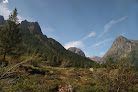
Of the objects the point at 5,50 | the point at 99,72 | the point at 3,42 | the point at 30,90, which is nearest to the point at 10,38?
the point at 3,42

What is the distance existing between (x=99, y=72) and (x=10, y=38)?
23.8m

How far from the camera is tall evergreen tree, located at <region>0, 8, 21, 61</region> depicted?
73.4 ft

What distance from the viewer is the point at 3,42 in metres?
22.4

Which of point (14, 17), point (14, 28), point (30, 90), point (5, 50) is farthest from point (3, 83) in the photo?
point (14, 17)

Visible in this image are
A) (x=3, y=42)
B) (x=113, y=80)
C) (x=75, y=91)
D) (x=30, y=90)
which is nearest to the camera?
(x=113, y=80)

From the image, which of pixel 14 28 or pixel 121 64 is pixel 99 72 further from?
pixel 14 28

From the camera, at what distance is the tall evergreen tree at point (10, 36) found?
880 inches

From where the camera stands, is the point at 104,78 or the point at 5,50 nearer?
the point at 104,78

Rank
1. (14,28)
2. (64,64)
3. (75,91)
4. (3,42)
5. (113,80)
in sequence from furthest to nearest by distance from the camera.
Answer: (64,64), (14,28), (3,42), (75,91), (113,80)

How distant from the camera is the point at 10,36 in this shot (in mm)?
23391

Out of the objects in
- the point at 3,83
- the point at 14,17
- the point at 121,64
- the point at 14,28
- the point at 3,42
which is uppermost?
the point at 14,17

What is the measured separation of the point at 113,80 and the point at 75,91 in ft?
19.5

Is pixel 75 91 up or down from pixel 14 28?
A: down

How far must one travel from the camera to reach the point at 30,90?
10.5 meters
